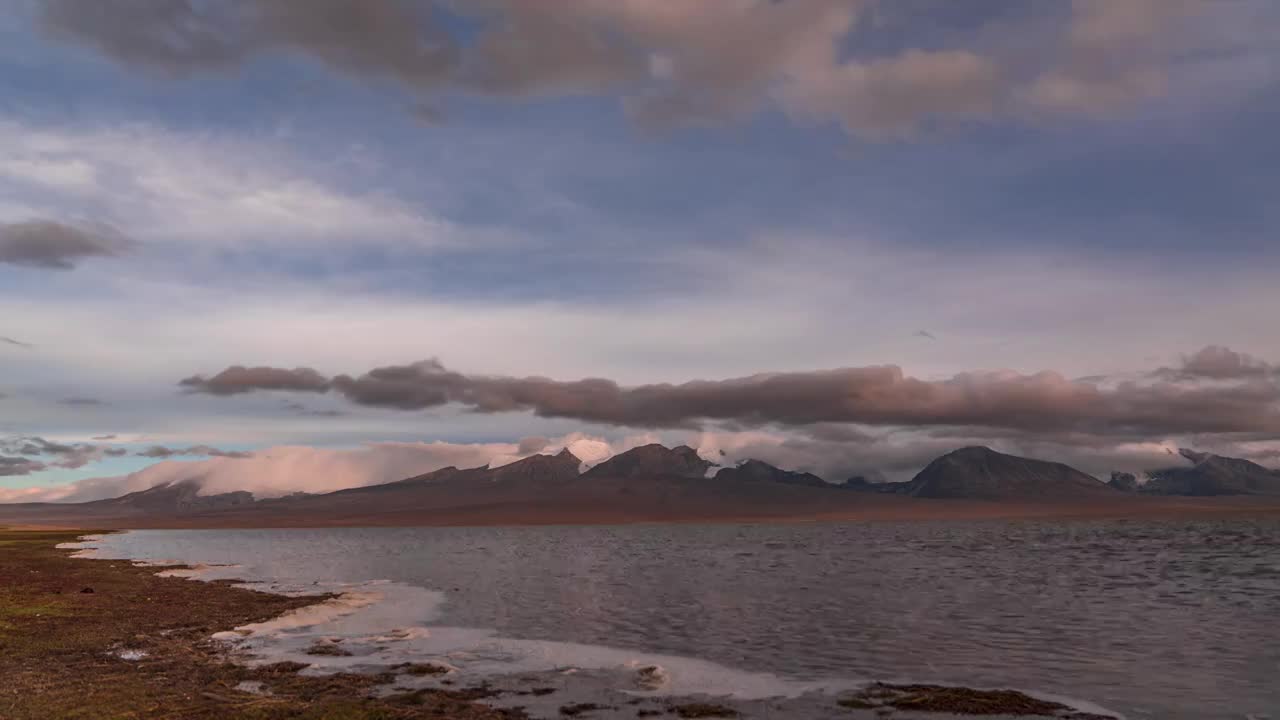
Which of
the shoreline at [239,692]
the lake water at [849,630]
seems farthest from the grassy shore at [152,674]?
the lake water at [849,630]

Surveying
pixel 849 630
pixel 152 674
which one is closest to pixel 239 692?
pixel 152 674

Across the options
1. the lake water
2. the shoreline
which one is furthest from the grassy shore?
the lake water

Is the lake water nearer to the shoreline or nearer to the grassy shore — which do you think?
the shoreline

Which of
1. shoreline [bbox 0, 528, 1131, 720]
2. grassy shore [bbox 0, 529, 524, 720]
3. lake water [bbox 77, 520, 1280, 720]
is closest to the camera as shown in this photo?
grassy shore [bbox 0, 529, 524, 720]

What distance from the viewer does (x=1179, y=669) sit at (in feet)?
110

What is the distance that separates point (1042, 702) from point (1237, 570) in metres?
73.7

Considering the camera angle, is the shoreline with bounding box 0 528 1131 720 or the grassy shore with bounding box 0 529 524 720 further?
the shoreline with bounding box 0 528 1131 720

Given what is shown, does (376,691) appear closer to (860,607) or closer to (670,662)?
(670,662)

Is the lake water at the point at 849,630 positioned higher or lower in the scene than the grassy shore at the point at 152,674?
lower

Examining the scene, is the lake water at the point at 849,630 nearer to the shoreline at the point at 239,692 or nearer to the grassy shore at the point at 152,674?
the shoreline at the point at 239,692

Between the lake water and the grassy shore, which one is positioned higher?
the grassy shore

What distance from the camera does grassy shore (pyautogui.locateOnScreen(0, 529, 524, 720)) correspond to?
24.7m

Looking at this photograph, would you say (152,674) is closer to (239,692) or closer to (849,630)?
(239,692)

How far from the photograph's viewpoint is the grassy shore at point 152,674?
2470cm
